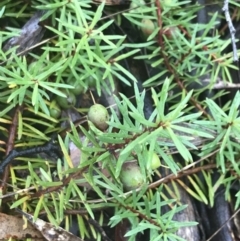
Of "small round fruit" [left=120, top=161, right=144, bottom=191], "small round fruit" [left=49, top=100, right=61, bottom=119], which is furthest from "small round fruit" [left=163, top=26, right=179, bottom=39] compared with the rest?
"small round fruit" [left=120, top=161, right=144, bottom=191]

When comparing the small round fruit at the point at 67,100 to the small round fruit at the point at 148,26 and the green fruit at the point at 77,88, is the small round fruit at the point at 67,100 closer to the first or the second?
the green fruit at the point at 77,88

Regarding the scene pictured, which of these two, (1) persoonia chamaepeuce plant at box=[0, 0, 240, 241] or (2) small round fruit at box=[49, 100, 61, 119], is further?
(2) small round fruit at box=[49, 100, 61, 119]

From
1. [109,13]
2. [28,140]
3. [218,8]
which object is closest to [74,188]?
[28,140]

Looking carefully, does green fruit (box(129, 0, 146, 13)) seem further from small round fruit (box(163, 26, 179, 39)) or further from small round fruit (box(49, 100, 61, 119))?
small round fruit (box(49, 100, 61, 119))

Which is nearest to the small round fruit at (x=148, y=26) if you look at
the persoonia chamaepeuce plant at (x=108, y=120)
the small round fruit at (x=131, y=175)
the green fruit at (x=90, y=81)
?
the persoonia chamaepeuce plant at (x=108, y=120)

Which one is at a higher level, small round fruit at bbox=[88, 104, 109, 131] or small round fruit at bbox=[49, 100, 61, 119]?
small round fruit at bbox=[88, 104, 109, 131]

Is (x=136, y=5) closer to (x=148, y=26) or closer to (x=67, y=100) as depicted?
(x=148, y=26)

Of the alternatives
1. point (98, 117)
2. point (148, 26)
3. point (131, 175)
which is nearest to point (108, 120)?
point (98, 117)
